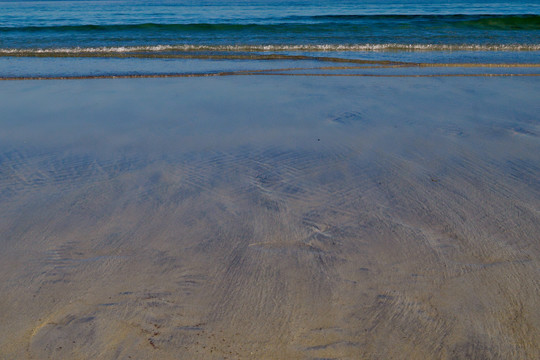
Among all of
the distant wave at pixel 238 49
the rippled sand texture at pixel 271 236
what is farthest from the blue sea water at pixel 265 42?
the rippled sand texture at pixel 271 236

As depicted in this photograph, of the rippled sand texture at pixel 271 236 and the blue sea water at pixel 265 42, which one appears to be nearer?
the rippled sand texture at pixel 271 236

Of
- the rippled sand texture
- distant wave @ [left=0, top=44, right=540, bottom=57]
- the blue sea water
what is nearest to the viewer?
the rippled sand texture

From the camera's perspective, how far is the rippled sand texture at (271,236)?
6.50ft

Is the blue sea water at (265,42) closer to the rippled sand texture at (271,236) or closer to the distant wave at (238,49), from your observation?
the distant wave at (238,49)

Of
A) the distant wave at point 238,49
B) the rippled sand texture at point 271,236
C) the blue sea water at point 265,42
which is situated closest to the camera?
the rippled sand texture at point 271,236

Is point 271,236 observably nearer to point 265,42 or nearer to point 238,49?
point 238,49

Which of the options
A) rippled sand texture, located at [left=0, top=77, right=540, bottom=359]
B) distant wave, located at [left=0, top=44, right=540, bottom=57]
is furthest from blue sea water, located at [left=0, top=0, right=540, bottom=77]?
rippled sand texture, located at [left=0, top=77, right=540, bottom=359]

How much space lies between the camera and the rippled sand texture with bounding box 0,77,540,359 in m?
1.98

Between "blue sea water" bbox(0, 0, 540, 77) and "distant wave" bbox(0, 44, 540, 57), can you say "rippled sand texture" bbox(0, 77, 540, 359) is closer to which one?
"blue sea water" bbox(0, 0, 540, 77)

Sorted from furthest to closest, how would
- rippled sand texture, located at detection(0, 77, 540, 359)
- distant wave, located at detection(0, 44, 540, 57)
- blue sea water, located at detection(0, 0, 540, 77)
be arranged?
distant wave, located at detection(0, 44, 540, 57)
blue sea water, located at detection(0, 0, 540, 77)
rippled sand texture, located at detection(0, 77, 540, 359)

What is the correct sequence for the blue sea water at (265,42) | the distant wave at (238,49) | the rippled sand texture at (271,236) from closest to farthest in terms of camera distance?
the rippled sand texture at (271,236) → the blue sea water at (265,42) → the distant wave at (238,49)

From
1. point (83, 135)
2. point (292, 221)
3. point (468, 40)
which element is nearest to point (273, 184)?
point (292, 221)

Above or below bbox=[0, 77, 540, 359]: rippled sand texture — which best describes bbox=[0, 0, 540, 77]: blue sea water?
below

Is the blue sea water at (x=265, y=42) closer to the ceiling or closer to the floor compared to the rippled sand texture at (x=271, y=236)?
closer to the floor
